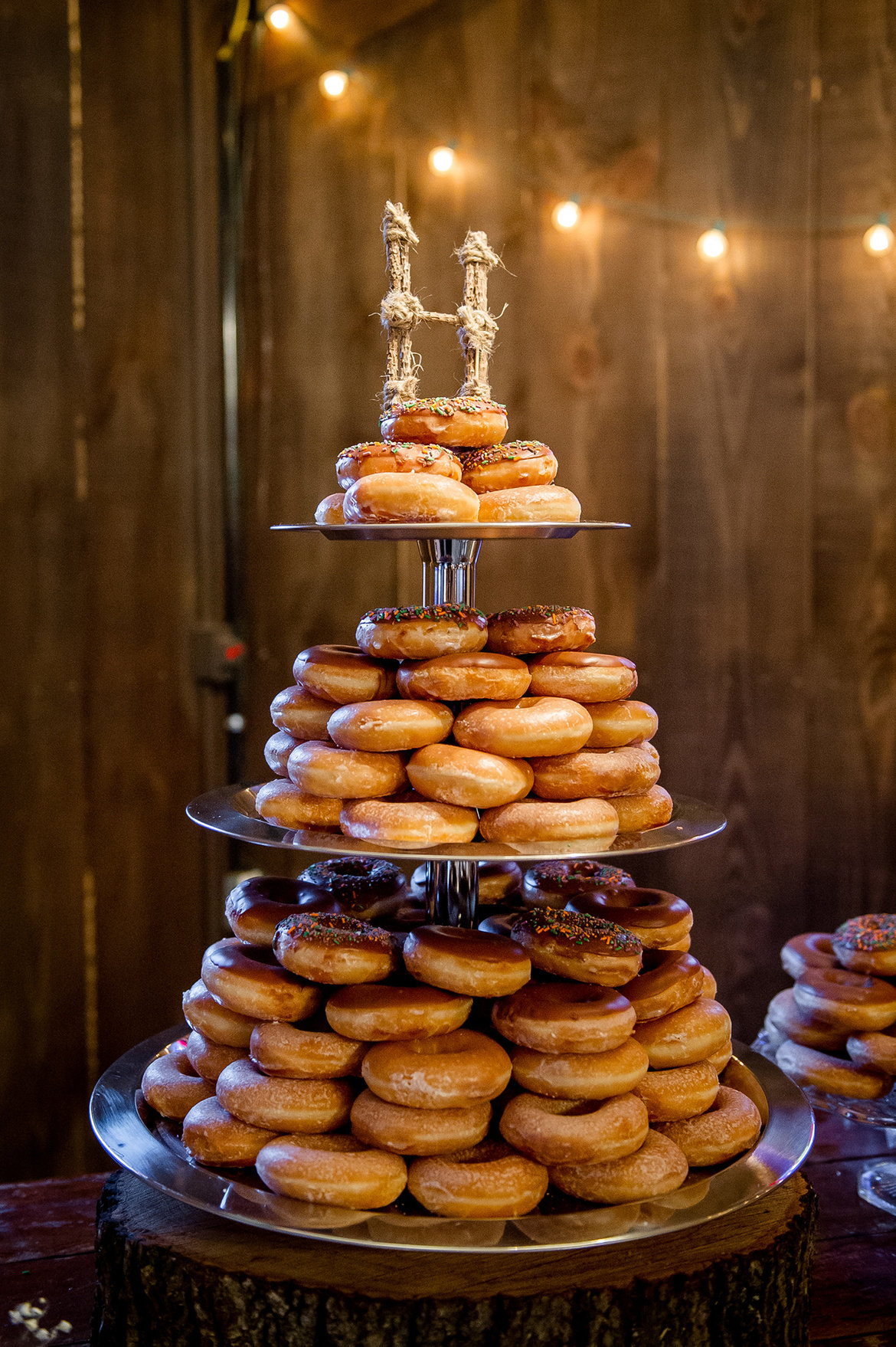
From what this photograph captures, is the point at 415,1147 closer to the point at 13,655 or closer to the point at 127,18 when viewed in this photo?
the point at 13,655

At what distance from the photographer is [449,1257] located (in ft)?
5.13

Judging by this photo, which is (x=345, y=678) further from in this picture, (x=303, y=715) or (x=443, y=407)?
(x=443, y=407)

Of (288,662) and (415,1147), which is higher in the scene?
(288,662)

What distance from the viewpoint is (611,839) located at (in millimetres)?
1576

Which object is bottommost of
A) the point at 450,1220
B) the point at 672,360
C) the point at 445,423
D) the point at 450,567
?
the point at 450,1220

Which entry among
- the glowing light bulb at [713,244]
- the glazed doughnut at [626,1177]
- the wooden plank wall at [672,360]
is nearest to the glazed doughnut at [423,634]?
the glazed doughnut at [626,1177]

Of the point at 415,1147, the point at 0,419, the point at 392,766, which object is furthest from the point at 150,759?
the point at 415,1147

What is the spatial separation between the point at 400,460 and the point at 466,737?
426 millimetres

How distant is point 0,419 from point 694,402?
6.54ft

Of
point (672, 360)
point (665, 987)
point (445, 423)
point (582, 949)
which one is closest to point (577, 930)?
point (582, 949)

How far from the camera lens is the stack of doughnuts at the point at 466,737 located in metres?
1.63

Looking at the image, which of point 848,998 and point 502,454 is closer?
point 502,454

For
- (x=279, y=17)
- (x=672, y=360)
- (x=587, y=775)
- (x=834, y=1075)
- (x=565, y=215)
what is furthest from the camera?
(x=672, y=360)

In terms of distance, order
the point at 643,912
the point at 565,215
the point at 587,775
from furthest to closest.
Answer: the point at 565,215 < the point at 643,912 < the point at 587,775
